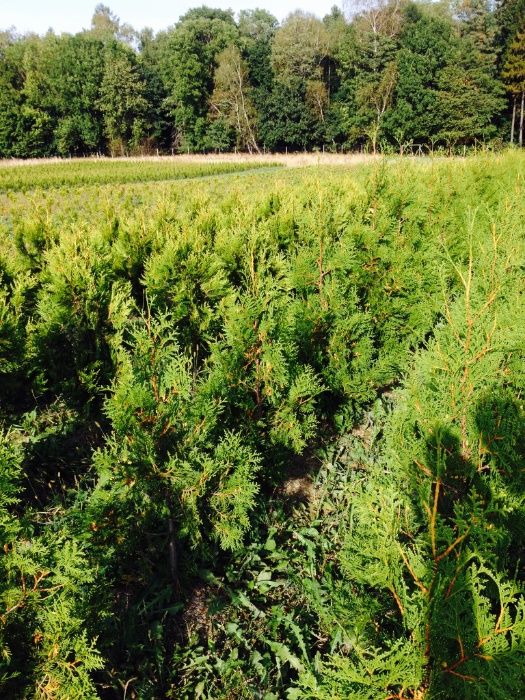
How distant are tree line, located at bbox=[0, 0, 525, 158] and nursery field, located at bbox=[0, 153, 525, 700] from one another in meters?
45.1

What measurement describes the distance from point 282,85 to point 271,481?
5699 cm

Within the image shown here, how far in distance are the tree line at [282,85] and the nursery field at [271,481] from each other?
45.1 m

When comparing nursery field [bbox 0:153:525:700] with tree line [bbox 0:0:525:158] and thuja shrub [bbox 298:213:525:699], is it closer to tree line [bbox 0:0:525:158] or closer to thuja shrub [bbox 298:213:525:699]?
thuja shrub [bbox 298:213:525:699]

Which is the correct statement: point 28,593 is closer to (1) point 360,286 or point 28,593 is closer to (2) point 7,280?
(2) point 7,280

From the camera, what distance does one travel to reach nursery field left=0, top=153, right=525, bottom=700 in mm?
1774

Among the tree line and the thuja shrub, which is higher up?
the tree line

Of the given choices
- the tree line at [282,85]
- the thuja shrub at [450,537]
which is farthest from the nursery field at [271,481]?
the tree line at [282,85]

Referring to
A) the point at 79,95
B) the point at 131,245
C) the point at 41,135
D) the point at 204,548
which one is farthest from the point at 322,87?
the point at 204,548

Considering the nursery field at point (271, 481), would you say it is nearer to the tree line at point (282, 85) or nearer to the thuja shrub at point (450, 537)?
the thuja shrub at point (450, 537)

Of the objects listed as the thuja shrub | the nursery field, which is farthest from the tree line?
the thuja shrub

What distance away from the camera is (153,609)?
9.55 ft

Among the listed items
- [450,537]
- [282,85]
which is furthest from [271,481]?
[282,85]

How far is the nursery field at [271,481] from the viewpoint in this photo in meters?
1.77

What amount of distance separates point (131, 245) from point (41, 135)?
5757 cm
